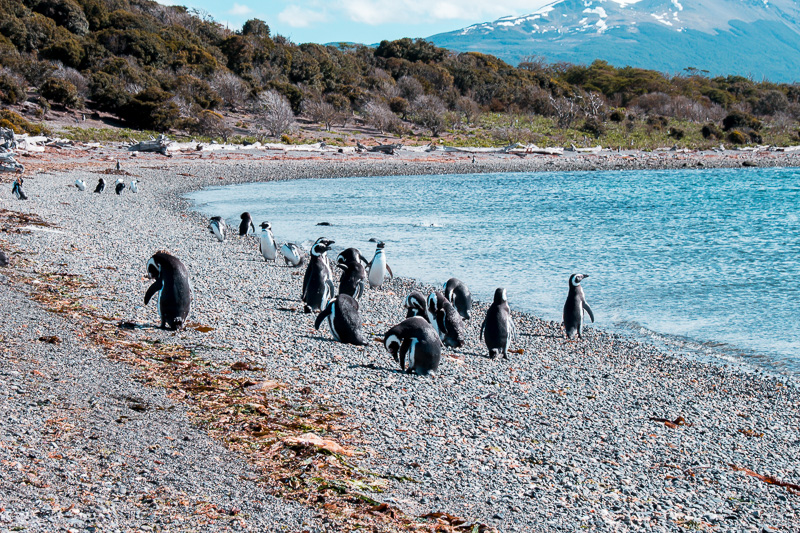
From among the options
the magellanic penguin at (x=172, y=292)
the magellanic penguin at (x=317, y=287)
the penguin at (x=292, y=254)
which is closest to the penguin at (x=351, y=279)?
the magellanic penguin at (x=317, y=287)

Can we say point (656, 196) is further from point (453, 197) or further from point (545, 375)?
point (545, 375)

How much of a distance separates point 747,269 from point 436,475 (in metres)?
12.7

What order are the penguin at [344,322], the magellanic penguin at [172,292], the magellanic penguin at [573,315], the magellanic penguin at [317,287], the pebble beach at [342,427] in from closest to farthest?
the pebble beach at [342,427], the magellanic penguin at [172,292], the penguin at [344,322], the magellanic penguin at [317,287], the magellanic penguin at [573,315]

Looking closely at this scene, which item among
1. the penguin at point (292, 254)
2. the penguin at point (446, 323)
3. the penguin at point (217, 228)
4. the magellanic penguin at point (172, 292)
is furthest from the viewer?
the penguin at point (217, 228)

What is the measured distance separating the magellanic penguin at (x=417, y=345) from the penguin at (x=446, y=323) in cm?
114

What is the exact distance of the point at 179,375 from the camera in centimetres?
512

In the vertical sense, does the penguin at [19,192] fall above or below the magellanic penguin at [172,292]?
above

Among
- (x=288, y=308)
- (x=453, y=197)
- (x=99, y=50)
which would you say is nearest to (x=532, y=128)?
(x=453, y=197)

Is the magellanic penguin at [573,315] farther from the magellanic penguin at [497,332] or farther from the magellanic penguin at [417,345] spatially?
the magellanic penguin at [417,345]

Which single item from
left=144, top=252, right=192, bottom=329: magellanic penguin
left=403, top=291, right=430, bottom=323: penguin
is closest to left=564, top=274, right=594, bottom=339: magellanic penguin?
left=403, top=291, right=430, bottom=323: penguin

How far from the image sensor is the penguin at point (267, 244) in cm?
1205

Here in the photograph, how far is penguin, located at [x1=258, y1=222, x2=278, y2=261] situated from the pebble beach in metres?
3.32

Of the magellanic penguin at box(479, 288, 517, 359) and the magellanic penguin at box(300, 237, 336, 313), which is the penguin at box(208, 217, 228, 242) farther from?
the magellanic penguin at box(479, 288, 517, 359)

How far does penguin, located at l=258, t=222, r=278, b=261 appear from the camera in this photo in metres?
12.1
